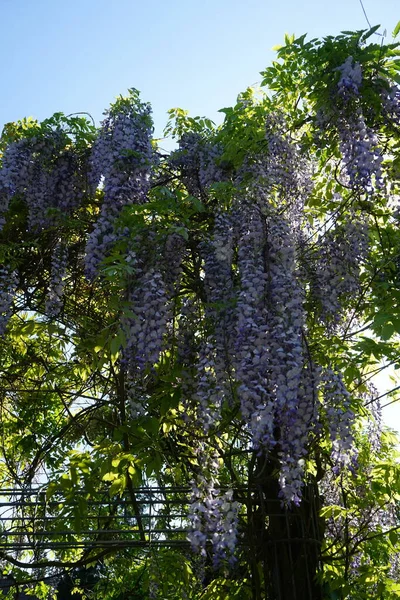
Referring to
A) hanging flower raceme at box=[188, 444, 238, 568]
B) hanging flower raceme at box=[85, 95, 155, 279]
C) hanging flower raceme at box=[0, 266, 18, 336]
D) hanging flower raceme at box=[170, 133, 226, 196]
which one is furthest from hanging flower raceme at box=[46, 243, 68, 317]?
hanging flower raceme at box=[188, 444, 238, 568]

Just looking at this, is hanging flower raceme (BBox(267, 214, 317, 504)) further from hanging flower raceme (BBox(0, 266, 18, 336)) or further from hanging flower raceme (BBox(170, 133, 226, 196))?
hanging flower raceme (BBox(0, 266, 18, 336))

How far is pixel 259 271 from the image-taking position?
10.3 feet

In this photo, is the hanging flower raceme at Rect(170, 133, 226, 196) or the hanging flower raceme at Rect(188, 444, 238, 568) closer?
the hanging flower raceme at Rect(188, 444, 238, 568)

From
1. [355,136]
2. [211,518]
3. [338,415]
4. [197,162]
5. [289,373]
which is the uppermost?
[197,162]

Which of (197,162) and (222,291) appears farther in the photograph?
(197,162)

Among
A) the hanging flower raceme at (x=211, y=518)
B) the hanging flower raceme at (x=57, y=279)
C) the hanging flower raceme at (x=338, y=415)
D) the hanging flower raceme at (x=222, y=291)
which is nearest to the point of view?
the hanging flower raceme at (x=338, y=415)

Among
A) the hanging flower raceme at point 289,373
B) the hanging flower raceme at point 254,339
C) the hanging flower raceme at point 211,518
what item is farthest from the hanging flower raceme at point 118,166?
the hanging flower raceme at point 211,518

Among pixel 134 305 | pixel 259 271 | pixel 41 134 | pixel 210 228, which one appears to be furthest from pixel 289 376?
pixel 41 134

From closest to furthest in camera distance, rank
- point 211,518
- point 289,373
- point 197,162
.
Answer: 1. point 289,373
2. point 211,518
3. point 197,162

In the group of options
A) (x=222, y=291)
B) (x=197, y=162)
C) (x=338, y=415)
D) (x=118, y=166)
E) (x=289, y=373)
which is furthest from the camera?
(x=197, y=162)

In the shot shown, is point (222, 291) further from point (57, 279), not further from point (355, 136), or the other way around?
point (57, 279)

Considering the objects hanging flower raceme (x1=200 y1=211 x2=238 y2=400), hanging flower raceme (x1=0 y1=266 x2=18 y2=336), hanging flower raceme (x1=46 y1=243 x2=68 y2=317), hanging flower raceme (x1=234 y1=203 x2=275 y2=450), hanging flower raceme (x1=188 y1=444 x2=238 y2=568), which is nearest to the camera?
hanging flower raceme (x1=234 y1=203 x2=275 y2=450)

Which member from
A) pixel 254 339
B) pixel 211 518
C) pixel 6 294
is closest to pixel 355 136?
pixel 254 339

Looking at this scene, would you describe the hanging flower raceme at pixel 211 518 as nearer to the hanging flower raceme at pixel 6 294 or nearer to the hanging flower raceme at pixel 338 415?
the hanging flower raceme at pixel 338 415
